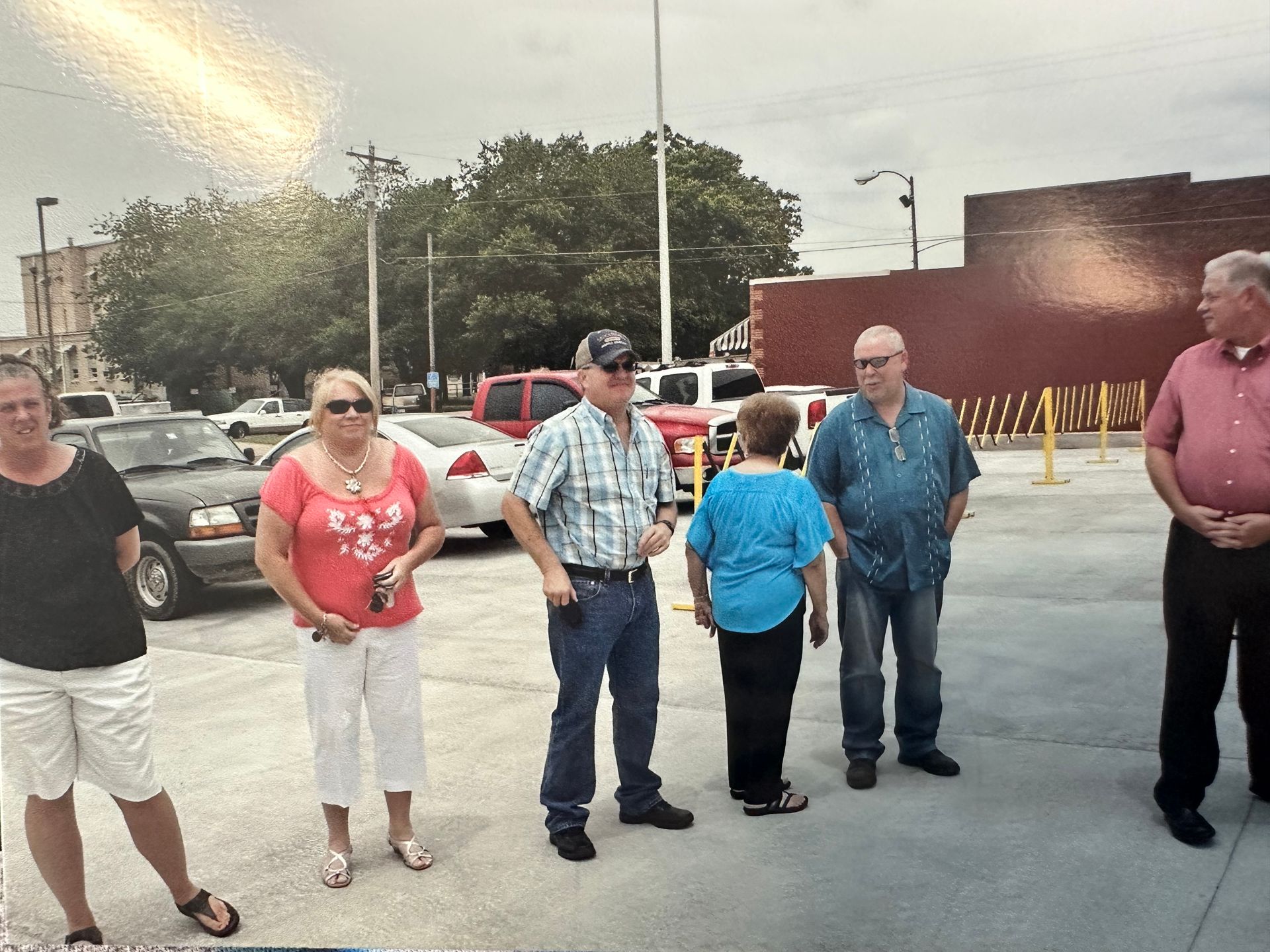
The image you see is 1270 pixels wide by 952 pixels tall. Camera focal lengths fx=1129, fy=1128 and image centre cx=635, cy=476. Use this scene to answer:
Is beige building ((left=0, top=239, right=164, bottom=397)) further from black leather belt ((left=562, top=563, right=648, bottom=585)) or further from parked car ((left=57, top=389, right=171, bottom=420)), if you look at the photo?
black leather belt ((left=562, top=563, right=648, bottom=585))

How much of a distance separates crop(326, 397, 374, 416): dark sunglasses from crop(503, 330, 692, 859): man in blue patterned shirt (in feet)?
1.51

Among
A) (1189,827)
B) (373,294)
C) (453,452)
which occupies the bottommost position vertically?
(1189,827)

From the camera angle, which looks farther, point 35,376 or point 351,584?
point 351,584

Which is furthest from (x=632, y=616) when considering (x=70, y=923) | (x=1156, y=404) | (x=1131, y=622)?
(x=1131, y=622)

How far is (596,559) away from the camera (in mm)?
3172

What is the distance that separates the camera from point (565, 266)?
296 cm

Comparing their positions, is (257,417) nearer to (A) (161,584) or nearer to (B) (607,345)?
(A) (161,584)

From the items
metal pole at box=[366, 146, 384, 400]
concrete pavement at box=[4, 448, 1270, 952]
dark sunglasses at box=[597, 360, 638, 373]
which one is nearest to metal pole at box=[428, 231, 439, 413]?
metal pole at box=[366, 146, 384, 400]

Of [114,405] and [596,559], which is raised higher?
[114,405]

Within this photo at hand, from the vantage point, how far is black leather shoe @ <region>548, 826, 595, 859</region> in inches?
126

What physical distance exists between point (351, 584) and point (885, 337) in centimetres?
155

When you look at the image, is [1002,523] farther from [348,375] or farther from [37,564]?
[37,564]

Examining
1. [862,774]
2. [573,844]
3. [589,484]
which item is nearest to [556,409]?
[589,484]

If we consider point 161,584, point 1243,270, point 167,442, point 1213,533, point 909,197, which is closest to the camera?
point 1243,270
